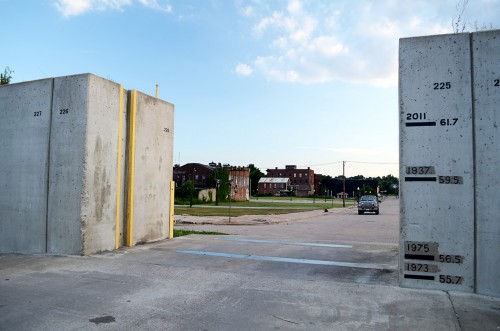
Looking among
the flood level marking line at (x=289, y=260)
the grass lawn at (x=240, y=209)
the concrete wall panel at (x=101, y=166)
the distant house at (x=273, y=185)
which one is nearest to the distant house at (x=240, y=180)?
the grass lawn at (x=240, y=209)

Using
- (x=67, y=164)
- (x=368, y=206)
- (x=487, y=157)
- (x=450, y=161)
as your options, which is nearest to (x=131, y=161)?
(x=67, y=164)

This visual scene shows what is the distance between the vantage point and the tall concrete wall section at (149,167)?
10.4 m

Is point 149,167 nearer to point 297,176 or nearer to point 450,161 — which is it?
point 450,161

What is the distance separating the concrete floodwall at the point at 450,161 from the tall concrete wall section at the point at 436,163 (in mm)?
15

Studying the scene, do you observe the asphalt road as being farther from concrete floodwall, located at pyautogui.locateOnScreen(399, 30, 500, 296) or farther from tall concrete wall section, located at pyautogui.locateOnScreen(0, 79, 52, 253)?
tall concrete wall section, located at pyautogui.locateOnScreen(0, 79, 52, 253)

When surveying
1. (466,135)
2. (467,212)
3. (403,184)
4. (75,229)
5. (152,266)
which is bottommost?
(152,266)

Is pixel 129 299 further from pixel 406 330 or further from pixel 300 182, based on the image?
pixel 300 182

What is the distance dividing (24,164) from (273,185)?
131 meters

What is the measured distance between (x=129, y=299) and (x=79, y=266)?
110 inches

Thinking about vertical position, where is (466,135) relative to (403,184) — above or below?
above

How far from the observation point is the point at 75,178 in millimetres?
9086

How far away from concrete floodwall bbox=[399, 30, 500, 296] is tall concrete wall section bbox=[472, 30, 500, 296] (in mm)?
14

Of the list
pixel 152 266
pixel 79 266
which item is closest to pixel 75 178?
pixel 79 266

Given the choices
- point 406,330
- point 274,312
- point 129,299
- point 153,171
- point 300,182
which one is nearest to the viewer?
point 406,330
